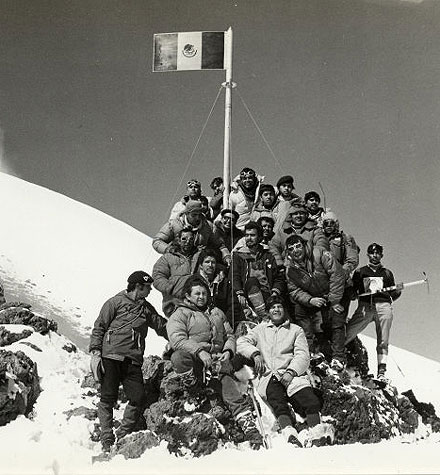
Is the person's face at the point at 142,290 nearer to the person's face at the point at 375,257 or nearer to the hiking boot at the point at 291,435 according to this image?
the hiking boot at the point at 291,435

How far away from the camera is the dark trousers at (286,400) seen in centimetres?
590

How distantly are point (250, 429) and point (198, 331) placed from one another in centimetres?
105

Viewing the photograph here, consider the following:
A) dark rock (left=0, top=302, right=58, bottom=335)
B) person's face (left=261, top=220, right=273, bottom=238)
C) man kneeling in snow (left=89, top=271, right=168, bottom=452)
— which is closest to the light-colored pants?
person's face (left=261, top=220, right=273, bottom=238)

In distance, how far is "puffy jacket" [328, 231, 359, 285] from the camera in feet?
25.6

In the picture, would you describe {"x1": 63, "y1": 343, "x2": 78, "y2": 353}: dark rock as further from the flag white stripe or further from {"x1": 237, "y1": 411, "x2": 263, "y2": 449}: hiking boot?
the flag white stripe

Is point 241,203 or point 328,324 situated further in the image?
point 241,203

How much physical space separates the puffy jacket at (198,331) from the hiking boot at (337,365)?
146cm

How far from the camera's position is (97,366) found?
5.91 metres

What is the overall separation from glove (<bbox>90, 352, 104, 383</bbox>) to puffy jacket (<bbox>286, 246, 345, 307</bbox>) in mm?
2307

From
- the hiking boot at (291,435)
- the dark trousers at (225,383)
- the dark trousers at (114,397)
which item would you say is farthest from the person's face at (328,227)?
the dark trousers at (114,397)

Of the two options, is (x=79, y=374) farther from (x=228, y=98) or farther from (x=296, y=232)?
(x=228, y=98)

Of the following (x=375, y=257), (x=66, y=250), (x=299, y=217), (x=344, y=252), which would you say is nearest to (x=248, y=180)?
(x=299, y=217)

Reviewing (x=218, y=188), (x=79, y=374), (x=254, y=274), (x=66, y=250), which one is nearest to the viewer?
(x=254, y=274)

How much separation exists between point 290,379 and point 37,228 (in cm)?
1069
